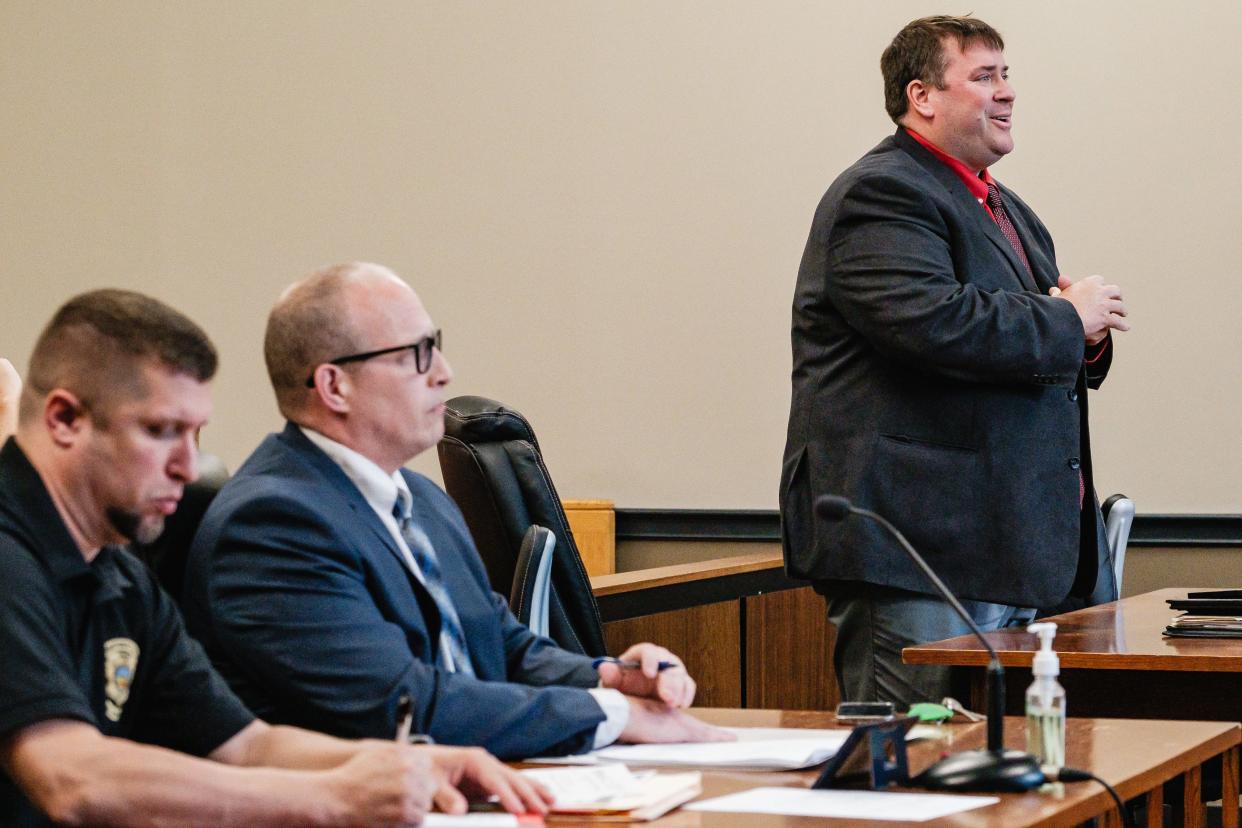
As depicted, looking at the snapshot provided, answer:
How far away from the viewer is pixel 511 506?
2.95m

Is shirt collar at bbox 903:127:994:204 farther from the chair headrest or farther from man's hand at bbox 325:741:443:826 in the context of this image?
man's hand at bbox 325:741:443:826

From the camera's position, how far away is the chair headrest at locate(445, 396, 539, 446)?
2998 millimetres

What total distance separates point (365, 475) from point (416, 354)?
0.18 m

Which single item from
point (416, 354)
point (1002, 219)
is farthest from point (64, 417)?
point (1002, 219)

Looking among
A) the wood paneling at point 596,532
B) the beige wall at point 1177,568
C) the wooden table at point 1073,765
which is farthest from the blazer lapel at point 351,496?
the wood paneling at point 596,532

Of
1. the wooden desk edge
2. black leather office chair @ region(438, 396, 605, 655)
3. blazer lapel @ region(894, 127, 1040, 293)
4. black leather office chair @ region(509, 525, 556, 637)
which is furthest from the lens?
the wooden desk edge

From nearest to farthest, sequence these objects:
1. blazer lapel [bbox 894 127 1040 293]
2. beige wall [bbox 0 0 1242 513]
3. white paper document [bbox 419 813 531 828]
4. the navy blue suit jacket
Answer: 1. white paper document [bbox 419 813 531 828]
2. the navy blue suit jacket
3. blazer lapel [bbox 894 127 1040 293]
4. beige wall [bbox 0 0 1242 513]

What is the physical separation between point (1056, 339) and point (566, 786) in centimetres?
155

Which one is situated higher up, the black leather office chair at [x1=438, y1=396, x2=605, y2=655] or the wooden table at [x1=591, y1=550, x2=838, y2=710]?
the black leather office chair at [x1=438, y1=396, x2=605, y2=655]

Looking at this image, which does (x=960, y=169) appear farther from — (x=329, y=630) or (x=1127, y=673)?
(x=329, y=630)

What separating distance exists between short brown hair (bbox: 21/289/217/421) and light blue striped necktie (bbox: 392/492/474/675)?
642 mm

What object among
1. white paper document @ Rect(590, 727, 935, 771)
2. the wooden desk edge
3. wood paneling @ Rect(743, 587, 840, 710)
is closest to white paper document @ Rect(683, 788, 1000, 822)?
white paper document @ Rect(590, 727, 935, 771)

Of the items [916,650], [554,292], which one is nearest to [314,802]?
[916,650]

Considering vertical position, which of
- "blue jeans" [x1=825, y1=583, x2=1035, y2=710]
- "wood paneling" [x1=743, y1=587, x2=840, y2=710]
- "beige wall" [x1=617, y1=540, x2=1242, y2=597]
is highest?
"blue jeans" [x1=825, y1=583, x2=1035, y2=710]
